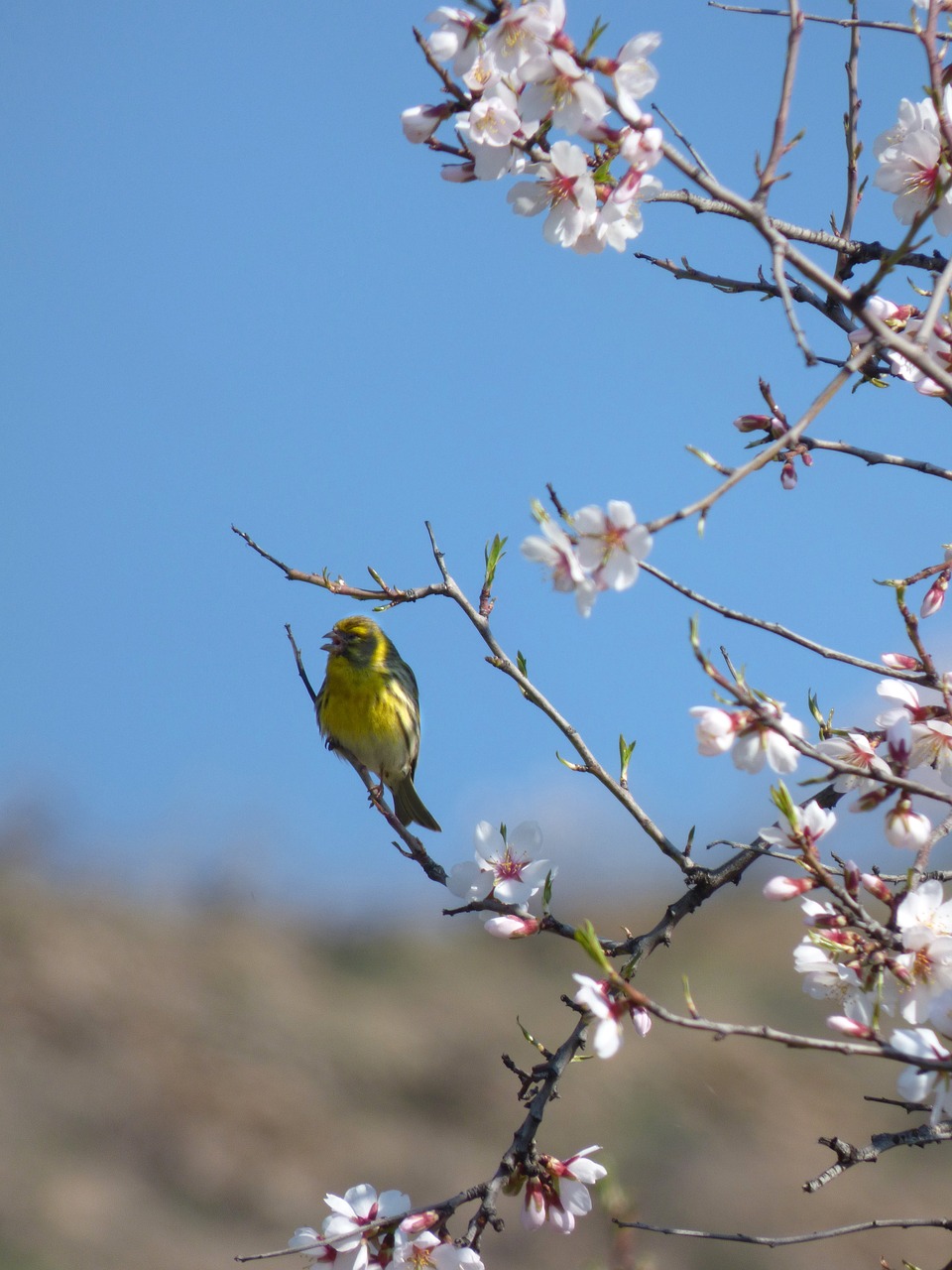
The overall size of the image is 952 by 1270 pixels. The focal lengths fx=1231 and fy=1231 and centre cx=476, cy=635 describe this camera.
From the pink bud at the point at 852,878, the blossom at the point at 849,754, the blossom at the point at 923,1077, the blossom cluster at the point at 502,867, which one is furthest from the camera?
the blossom cluster at the point at 502,867

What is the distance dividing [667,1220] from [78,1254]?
503 centimetres

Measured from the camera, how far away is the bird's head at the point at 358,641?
21.5ft

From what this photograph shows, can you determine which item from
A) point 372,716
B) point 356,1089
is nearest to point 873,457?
point 372,716

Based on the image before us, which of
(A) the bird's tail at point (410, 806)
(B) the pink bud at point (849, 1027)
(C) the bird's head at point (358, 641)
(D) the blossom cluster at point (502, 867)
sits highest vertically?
(C) the bird's head at point (358, 641)

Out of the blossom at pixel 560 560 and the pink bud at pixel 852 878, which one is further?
the pink bud at pixel 852 878

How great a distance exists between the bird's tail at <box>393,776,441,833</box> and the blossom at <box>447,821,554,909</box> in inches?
139

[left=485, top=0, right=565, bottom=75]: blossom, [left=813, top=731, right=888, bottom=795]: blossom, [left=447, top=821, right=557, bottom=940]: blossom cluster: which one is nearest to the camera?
[left=485, top=0, right=565, bottom=75]: blossom

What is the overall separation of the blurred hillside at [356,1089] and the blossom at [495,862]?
8.21 metres

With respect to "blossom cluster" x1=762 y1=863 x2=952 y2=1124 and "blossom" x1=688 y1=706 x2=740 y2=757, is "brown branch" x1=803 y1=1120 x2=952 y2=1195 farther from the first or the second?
"blossom" x1=688 y1=706 x2=740 y2=757

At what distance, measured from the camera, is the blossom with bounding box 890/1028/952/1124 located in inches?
66.0

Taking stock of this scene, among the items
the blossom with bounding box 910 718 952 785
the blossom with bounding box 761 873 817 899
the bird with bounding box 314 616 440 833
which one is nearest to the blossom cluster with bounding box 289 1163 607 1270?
the blossom with bounding box 761 873 817 899

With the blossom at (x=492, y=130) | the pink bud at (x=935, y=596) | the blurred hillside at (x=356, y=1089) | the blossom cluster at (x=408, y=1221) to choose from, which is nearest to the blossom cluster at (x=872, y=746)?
the pink bud at (x=935, y=596)

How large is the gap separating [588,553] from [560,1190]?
1328 mm

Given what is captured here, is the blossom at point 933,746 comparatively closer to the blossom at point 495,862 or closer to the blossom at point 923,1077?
the blossom at point 923,1077
